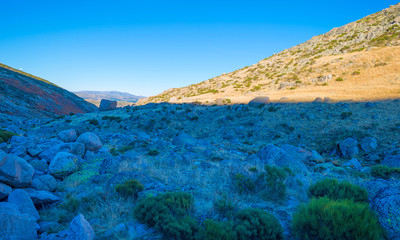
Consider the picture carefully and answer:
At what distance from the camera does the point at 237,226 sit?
3977 mm

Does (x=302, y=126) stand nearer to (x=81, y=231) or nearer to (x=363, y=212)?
(x=363, y=212)

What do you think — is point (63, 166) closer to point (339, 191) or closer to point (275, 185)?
point (275, 185)

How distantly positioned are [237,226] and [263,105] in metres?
22.8

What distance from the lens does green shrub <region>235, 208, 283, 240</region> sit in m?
3.90

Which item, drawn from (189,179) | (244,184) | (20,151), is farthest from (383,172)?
(20,151)

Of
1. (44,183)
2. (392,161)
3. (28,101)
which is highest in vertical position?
(28,101)

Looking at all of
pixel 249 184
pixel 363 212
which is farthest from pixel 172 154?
pixel 363 212

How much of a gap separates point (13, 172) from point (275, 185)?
749 centimetres

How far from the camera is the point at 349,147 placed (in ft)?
44.9

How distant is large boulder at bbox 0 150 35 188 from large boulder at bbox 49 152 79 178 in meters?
1.52

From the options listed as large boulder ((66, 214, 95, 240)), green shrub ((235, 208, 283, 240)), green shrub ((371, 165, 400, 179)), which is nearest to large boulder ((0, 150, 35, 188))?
large boulder ((66, 214, 95, 240))

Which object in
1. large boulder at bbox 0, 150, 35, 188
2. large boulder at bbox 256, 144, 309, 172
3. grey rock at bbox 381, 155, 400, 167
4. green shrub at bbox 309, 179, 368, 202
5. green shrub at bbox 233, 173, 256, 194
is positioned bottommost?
grey rock at bbox 381, 155, 400, 167

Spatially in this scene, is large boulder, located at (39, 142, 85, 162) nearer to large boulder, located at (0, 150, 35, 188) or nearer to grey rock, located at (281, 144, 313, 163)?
large boulder, located at (0, 150, 35, 188)

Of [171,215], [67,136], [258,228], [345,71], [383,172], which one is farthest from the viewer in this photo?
[345,71]
